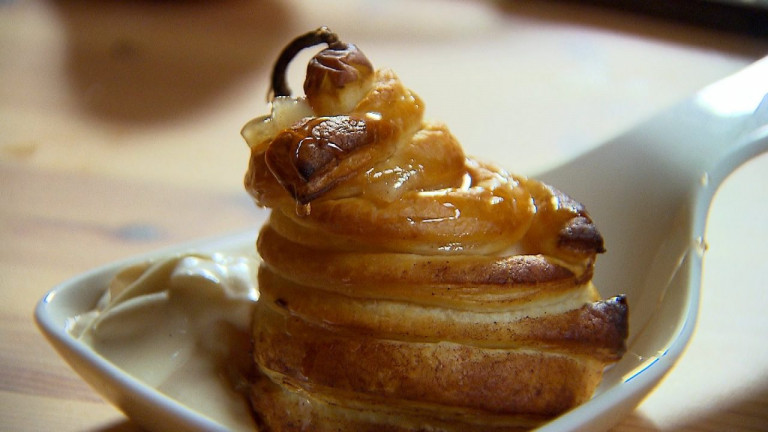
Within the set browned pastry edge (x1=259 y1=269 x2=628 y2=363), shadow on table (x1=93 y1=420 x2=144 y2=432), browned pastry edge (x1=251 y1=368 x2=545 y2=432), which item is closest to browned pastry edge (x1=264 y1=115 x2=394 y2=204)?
browned pastry edge (x1=259 y1=269 x2=628 y2=363)

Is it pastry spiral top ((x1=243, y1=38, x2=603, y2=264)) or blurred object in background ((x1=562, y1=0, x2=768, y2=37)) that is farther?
blurred object in background ((x1=562, y1=0, x2=768, y2=37))

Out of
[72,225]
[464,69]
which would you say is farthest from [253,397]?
[464,69]

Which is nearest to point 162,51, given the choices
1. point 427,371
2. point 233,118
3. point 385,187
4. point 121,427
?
point 233,118

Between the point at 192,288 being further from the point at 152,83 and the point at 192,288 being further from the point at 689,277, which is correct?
the point at 152,83

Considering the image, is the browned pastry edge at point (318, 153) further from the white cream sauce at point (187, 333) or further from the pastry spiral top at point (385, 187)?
the white cream sauce at point (187, 333)

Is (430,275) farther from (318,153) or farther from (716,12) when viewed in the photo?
(716,12)

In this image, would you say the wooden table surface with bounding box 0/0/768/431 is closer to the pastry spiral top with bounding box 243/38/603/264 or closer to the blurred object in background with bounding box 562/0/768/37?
the blurred object in background with bounding box 562/0/768/37

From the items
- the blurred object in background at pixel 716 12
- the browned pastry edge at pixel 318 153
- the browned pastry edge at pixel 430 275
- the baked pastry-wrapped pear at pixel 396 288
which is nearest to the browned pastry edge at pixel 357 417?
the baked pastry-wrapped pear at pixel 396 288
